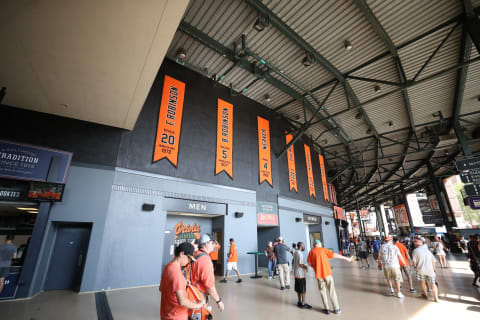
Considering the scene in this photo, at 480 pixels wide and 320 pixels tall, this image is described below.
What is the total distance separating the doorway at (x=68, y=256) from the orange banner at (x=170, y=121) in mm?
3070

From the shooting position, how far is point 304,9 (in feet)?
22.3

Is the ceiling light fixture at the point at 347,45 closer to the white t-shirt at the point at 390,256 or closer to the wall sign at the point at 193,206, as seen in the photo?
the white t-shirt at the point at 390,256

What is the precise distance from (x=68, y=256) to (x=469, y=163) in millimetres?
15153

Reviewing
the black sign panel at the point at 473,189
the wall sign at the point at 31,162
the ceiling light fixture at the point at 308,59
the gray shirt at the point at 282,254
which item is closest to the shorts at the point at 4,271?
the wall sign at the point at 31,162

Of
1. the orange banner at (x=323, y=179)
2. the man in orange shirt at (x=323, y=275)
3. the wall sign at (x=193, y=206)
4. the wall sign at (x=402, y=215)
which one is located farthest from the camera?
the wall sign at (x=402, y=215)

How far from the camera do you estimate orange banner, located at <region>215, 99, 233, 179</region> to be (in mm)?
9250

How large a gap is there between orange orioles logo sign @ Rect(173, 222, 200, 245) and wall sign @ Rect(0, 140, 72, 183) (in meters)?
4.03

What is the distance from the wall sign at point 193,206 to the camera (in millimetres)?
7453

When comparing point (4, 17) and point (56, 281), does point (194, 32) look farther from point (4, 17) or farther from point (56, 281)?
point (56, 281)

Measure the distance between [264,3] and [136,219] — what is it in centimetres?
783

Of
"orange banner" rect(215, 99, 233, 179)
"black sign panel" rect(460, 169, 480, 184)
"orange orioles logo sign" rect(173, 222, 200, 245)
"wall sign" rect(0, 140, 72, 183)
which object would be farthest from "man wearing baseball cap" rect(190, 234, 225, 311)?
"black sign panel" rect(460, 169, 480, 184)

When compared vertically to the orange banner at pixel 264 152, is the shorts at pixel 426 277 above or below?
below

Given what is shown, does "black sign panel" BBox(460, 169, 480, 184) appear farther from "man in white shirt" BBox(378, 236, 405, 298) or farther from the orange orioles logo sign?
the orange orioles logo sign

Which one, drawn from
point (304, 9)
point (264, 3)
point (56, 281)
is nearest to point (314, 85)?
point (304, 9)
